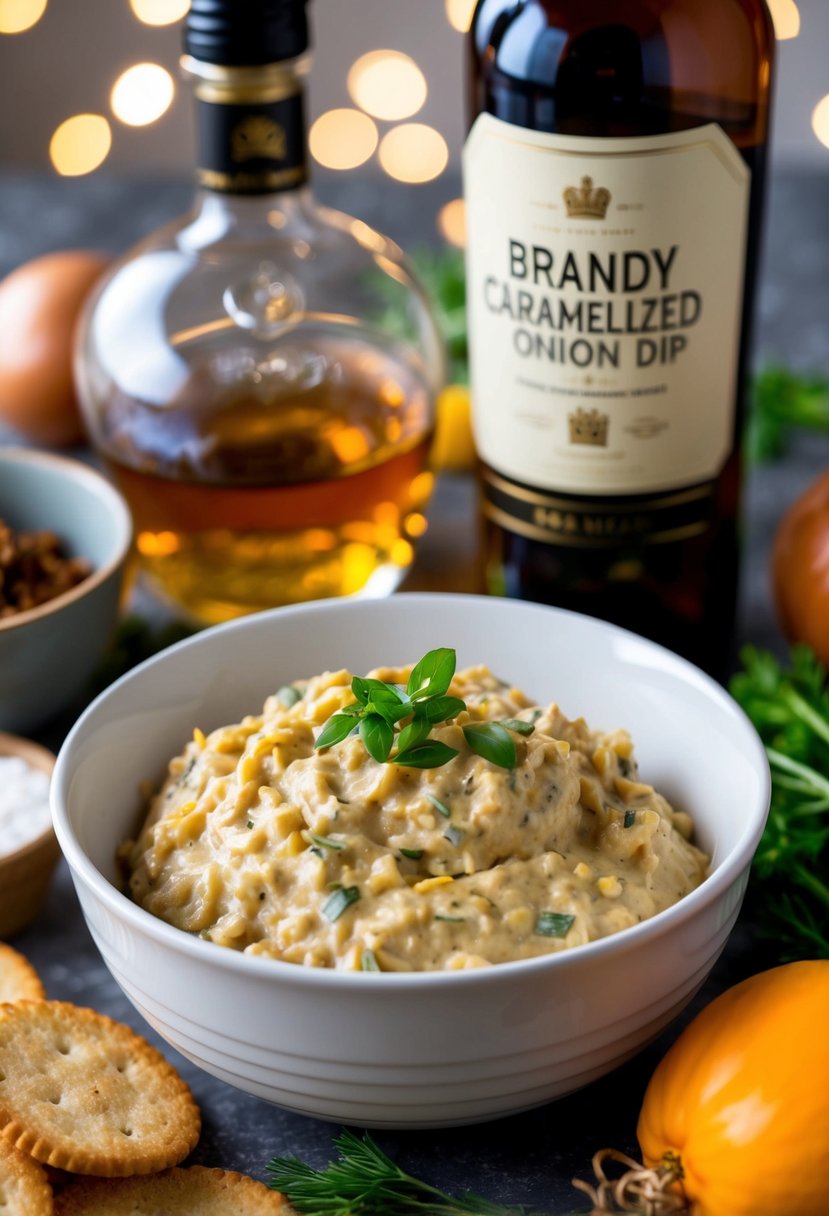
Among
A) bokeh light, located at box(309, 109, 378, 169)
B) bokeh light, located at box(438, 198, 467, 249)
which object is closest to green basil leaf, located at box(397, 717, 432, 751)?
bokeh light, located at box(438, 198, 467, 249)

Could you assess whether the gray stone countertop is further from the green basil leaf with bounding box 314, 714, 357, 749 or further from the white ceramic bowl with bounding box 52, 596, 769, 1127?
the green basil leaf with bounding box 314, 714, 357, 749

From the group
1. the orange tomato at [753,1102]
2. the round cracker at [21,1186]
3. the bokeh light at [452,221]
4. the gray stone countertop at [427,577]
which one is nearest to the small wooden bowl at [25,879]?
the gray stone countertop at [427,577]

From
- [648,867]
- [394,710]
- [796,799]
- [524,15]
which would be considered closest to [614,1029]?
[648,867]

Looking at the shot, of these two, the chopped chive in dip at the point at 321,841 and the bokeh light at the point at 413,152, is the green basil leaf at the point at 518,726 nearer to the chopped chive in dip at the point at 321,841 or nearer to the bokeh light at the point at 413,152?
the chopped chive in dip at the point at 321,841

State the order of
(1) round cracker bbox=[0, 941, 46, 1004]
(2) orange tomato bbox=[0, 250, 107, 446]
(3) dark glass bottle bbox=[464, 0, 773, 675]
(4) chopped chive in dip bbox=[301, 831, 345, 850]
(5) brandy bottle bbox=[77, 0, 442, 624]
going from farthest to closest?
(2) orange tomato bbox=[0, 250, 107, 446] → (5) brandy bottle bbox=[77, 0, 442, 624] → (3) dark glass bottle bbox=[464, 0, 773, 675] → (1) round cracker bbox=[0, 941, 46, 1004] → (4) chopped chive in dip bbox=[301, 831, 345, 850]

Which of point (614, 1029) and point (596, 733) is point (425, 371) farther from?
point (614, 1029)

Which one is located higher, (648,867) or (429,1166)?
(648,867)
